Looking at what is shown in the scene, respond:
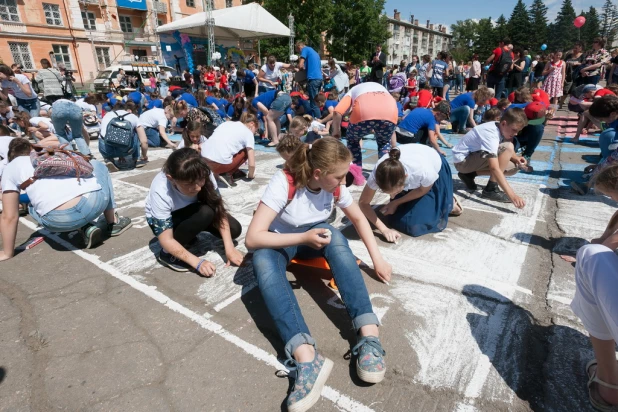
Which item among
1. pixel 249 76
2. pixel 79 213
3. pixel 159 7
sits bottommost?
pixel 79 213

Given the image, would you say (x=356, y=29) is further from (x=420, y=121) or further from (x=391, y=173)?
(x=391, y=173)

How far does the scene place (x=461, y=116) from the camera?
780 centimetres

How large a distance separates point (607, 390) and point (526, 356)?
376 millimetres

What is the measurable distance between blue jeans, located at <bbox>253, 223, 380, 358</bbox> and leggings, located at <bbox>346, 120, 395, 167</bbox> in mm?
2721

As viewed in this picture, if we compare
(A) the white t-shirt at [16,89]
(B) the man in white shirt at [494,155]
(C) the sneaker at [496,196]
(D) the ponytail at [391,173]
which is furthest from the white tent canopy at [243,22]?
(D) the ponytail at [391,173]

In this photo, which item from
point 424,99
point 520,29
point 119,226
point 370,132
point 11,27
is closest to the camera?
point 119,226

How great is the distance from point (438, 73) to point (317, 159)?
34.1 feet

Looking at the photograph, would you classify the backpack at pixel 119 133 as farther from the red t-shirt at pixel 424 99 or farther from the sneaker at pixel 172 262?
the red t-shirt at pixel 424 99

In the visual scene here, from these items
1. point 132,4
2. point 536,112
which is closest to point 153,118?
point 536,112

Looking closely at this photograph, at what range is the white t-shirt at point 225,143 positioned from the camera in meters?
4.49

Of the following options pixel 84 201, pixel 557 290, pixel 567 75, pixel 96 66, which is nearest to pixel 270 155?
pixel 84 201

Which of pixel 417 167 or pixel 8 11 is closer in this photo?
pixel 417 167

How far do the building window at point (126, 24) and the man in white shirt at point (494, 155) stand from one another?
133 ft

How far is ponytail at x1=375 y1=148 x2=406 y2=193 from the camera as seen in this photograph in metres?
2.62
